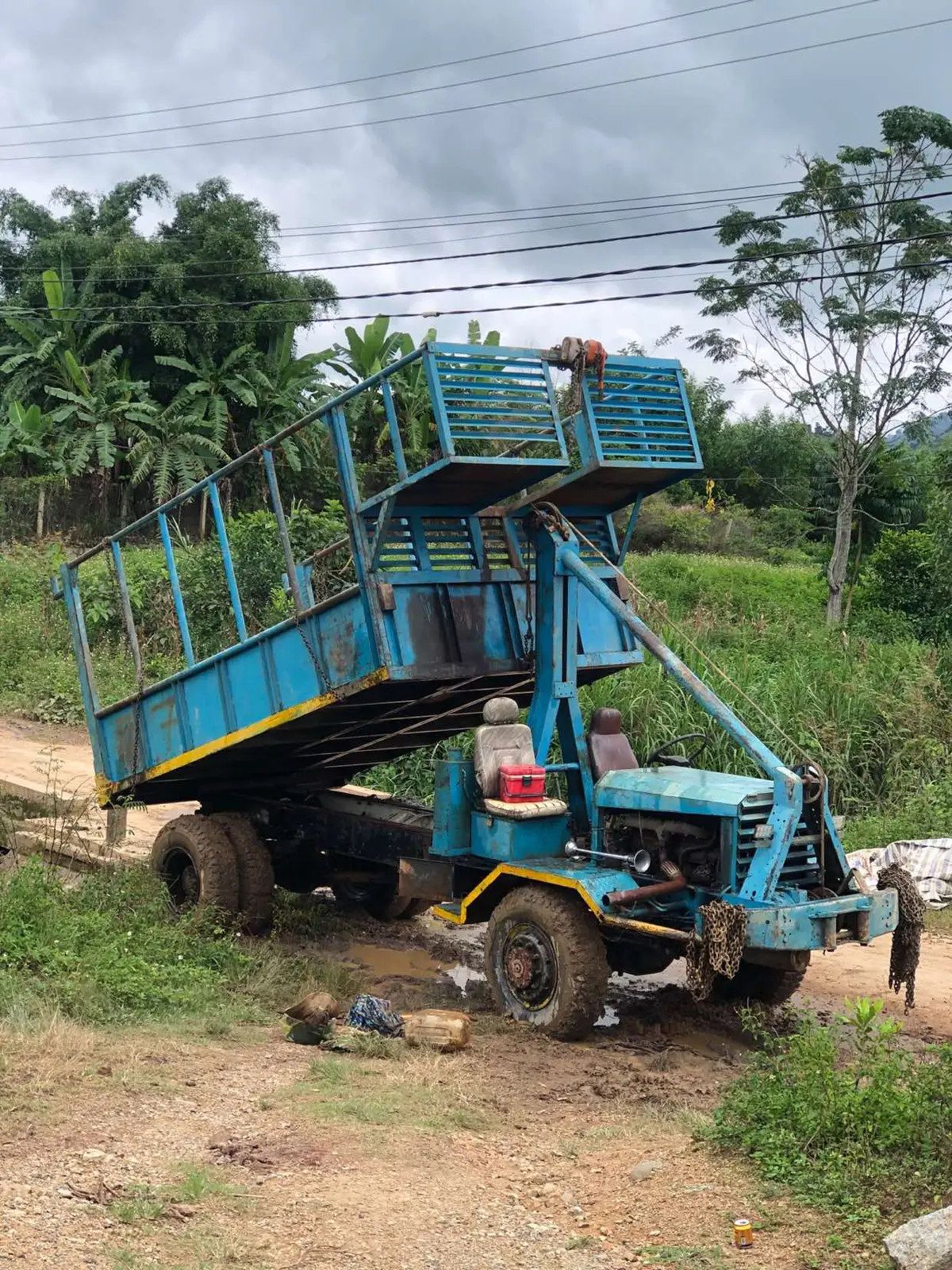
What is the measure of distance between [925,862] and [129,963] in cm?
642

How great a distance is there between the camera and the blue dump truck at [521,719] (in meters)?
6.74

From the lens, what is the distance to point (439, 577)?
24.9ft

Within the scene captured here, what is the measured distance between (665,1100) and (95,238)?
26.2m

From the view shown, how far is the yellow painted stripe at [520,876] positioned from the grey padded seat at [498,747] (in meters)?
0.33

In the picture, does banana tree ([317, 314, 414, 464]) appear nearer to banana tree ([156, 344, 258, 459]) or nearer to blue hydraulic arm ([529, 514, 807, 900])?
banana tree ([156, 344, 258, 459])

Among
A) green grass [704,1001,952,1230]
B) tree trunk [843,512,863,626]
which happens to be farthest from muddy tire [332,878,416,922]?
tree trunk [843,512,863,626]

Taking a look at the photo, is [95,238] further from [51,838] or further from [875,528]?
[51,838]

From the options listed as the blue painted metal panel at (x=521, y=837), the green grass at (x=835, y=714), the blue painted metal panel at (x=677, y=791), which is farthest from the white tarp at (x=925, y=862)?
the blue painted metal panel at (x=521, y=837)

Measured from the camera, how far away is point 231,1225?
440 cm

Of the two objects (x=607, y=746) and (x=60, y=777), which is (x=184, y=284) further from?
(x=607, y=746)

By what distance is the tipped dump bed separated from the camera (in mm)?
7086

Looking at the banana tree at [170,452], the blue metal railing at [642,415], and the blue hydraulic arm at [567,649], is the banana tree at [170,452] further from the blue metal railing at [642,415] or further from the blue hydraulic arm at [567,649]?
the blue hydraulic arm at [567,649]

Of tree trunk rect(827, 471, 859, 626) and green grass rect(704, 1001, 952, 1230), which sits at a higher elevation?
tree trunk rect(827, 471, 859, 626)

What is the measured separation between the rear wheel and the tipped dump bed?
201 centimetres
